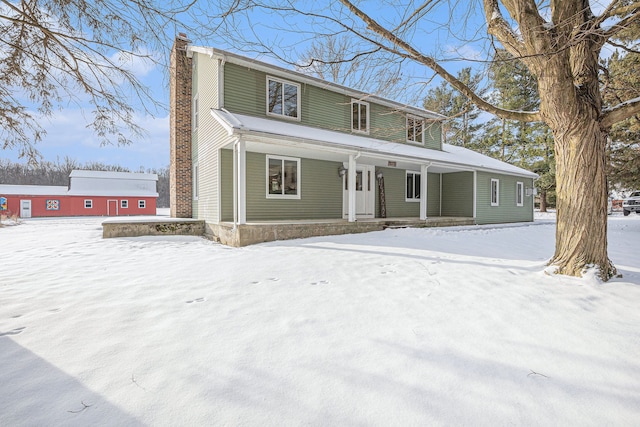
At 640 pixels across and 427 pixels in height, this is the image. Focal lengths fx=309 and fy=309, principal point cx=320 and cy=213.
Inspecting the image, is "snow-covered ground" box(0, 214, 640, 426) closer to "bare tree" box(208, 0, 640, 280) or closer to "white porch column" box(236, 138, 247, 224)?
"bare tree" box(208, 0, 640, 280)

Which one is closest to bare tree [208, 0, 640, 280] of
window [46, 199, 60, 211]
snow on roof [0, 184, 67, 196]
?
window [46, 199, 60, 211]

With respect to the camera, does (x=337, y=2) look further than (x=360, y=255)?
No

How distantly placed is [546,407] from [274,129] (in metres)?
8.27

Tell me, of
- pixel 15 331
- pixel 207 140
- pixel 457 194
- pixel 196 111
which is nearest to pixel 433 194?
pixel 457 194

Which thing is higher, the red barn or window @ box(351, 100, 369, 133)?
window @ box(351, 100, 369, 133)

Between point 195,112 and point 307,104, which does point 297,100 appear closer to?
point 307,104

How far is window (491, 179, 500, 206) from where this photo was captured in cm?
1498

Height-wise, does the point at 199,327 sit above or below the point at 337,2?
below

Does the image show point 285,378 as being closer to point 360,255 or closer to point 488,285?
point 488,285

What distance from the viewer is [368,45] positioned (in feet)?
16.4

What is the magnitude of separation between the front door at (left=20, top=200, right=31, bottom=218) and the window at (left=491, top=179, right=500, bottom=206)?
3635cm

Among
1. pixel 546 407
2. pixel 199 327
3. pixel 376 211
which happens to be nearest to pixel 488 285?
pixel 546 407

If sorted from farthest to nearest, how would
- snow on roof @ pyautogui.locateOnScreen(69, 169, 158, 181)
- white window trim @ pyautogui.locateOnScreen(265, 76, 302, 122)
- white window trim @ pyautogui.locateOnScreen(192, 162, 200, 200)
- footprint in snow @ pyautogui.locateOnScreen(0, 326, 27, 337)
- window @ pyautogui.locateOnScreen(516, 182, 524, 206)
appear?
snow on roof @ pyautogui.locateOnScreen(69, 169, 158, 181)
window @ pyautogui.locateOnScreen(516, 182, 524, 206)
white window trim @ pyautogui.locateOnScreen(192, 162, 200, 200)
white window trim @ pyautogui.locateOnScreen(265, 76, 302, 122)
footprint in snow @ pyautogui.locateOnScreen(0, 326, 27, 337)

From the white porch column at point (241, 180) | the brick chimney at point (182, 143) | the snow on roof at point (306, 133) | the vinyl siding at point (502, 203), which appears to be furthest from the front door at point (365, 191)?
the brick chimney at point (182, 143)
